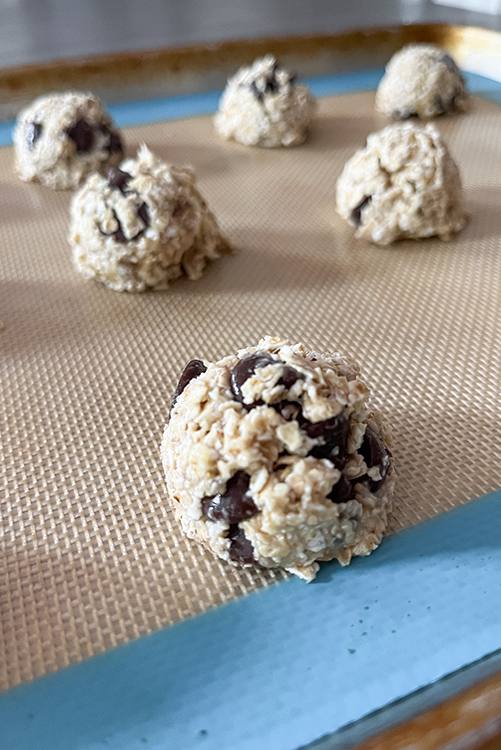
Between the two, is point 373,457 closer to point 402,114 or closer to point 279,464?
point 279,464

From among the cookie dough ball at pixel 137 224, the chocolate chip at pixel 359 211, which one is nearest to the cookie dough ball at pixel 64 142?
the cookie dough ball at pixel 137 224

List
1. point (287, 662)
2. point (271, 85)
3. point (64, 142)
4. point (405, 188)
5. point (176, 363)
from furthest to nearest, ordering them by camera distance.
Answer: point (271, 85) < point (64, 142) < point (405, 188) < point (176, 363) < point (287, 662)

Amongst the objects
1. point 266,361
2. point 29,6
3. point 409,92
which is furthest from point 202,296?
point 29,6

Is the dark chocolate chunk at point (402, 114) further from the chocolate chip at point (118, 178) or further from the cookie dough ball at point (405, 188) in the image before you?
the chocolate chip at point (118, 178)

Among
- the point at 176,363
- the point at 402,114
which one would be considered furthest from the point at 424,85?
the point at 176,363

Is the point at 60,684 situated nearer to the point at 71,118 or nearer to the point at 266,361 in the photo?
the point at 266,361

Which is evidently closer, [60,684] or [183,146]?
[60,684]
